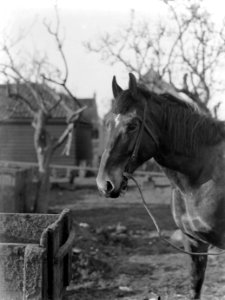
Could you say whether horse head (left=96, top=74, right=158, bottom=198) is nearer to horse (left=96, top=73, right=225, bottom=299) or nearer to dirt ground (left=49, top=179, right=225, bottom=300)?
horse (left=96, top=73, right=225, bottom=299)

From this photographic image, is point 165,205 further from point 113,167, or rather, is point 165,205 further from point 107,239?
point 113,167

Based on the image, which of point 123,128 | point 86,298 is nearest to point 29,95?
point 86,298

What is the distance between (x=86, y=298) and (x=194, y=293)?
5.39 ft

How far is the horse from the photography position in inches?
101

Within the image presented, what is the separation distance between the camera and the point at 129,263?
18.7 ft

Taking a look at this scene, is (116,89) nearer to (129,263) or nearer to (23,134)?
(129,263)

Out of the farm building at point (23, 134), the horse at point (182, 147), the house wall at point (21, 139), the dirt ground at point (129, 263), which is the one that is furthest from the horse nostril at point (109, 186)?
the house wall at point (21, 139)

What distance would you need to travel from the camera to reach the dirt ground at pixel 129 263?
4496 mm

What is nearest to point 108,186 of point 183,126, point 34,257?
point 34,257

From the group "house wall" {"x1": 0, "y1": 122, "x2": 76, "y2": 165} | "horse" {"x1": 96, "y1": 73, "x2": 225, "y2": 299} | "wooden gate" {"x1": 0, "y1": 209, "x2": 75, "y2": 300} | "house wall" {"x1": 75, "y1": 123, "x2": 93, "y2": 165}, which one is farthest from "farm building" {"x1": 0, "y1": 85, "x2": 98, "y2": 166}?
"horse" {"x1": 96, "y1": 73, "x2": 225, "y2": 299}

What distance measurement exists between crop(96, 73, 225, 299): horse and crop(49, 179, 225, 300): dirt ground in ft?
3.74

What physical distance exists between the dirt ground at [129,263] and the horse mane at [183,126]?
4.92 feet

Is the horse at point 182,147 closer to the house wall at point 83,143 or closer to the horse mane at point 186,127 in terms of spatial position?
the horse mane at point 186,127

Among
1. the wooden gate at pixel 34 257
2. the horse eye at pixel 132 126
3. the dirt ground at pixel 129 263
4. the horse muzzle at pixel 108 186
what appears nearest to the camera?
the wooden gate at pixel 34 257
